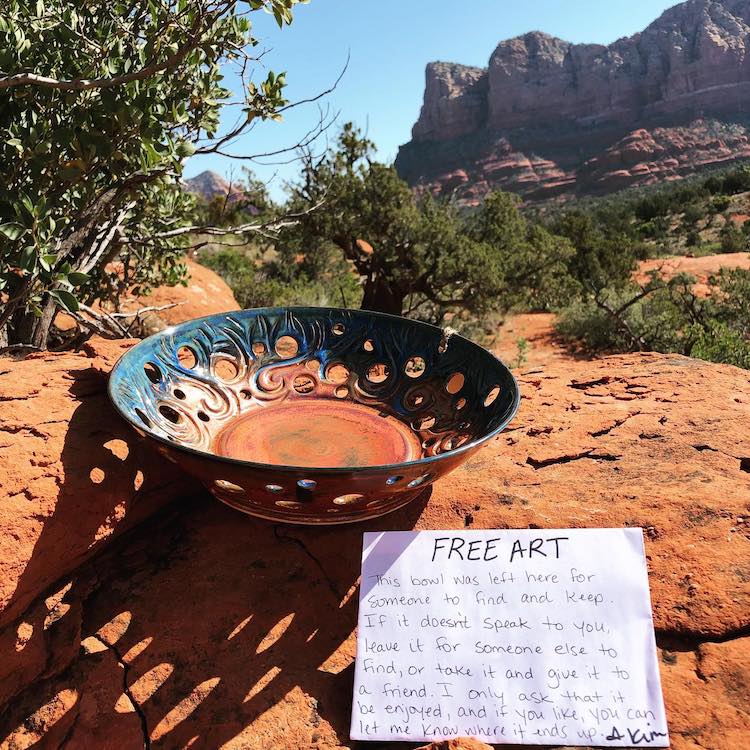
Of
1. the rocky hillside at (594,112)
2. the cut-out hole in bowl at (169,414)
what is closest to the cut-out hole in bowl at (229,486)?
the cut-out hole in bowl at (169,414)

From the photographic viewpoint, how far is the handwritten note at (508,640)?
122 centimetres

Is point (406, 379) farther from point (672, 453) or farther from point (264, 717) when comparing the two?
point (264, 717)

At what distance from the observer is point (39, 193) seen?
1.95 m

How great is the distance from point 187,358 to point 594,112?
85.2 meters

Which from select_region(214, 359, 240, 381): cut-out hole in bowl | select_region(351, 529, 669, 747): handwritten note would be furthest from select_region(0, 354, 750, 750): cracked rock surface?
select_region(214, 359, 240, 381): cut-out hole in bowl

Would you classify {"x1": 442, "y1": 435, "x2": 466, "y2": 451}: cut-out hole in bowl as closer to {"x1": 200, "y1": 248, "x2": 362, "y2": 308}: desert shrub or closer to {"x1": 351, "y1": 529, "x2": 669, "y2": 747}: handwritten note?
{"x1": 351, "y1": 529, "x2": 669, "y2": 747}: handwritten note

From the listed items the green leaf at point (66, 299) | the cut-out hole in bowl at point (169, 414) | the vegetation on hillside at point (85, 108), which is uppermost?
the vegetation on hillside at point (85, 108)

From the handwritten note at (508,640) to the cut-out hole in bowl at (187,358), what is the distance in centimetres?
102

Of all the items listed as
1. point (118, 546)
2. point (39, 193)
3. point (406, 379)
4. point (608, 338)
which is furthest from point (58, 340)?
point (608, 338)

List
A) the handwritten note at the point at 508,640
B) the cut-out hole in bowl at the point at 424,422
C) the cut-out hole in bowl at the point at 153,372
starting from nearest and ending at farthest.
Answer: the handwritten note at the point at 508,640 < the cut-out hole in bowl at the point at 153,372 < the cut-out hole in bowl at the point at 424,422

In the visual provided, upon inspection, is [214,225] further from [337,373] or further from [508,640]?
[508,640]

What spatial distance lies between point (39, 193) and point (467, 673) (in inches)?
78.3

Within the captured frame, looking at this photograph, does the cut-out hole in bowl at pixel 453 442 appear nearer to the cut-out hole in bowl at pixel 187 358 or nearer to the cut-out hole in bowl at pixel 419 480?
the cut-out hole in bowl at pixel 419 480

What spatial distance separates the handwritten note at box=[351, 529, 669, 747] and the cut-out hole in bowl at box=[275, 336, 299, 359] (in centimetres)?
102
